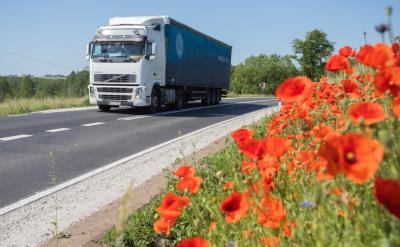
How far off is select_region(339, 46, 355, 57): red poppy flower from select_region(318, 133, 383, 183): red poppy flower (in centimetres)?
210

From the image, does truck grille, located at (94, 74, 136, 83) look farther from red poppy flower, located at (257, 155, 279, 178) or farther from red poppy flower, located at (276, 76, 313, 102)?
red poppy flower, located at (276, 76, 313, 102)

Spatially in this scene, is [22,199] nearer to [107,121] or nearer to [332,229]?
[332,229]

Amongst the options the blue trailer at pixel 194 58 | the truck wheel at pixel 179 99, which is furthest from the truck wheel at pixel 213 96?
the truck wheel at pixel 179 99

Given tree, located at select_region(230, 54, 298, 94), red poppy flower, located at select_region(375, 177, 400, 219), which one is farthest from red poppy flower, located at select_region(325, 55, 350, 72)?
tree, located at select_region(230, 54, 298, 94)

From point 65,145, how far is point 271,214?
8.57m

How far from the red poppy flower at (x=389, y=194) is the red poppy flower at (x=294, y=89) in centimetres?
58

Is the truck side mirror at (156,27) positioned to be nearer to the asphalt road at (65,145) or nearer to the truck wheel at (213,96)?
the asphalt road at (65,145)

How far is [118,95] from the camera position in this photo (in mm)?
18391

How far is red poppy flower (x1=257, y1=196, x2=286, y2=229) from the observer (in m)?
1.99

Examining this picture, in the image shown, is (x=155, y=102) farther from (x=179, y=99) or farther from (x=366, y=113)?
(x=366, y=113)

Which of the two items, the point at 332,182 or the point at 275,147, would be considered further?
the point at 275,147

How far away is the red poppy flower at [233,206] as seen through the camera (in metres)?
1.81

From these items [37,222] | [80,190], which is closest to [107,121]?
[80,190]

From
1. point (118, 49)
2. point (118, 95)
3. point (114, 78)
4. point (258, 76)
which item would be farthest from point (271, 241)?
point (258, 76)
